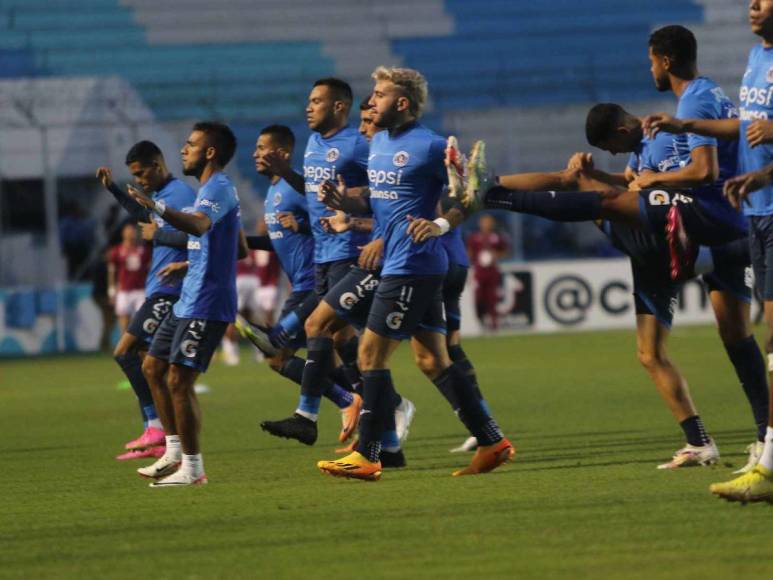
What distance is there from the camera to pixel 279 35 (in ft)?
101

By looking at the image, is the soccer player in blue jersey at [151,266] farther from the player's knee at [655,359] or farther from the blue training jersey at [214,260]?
the player's knee at [655,359]

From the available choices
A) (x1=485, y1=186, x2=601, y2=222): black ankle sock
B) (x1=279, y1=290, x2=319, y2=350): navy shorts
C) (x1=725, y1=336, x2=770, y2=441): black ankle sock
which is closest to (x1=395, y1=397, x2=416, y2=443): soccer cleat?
(x1=279, y1=290, x2=319, y2=350): navy shorts

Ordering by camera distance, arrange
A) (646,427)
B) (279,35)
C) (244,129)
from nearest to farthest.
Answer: (646,427)
(244,129)
(279,35)

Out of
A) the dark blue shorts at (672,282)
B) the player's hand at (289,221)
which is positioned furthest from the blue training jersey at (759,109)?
the player's hand at (289,221)

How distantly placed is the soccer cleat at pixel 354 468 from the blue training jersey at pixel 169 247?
1.99 metres

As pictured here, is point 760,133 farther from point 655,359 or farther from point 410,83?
point 410,83

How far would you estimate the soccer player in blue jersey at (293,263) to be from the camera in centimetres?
1091

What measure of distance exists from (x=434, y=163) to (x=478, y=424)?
1.45 meters

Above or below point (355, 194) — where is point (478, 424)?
below

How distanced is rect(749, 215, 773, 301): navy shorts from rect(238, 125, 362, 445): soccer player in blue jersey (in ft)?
12.9

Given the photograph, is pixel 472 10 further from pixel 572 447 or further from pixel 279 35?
pixel 572 447

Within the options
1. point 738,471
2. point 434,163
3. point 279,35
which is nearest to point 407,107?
point 434,163

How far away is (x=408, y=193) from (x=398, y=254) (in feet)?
1.07

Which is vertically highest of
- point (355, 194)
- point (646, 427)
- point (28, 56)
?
point (28, 56)
